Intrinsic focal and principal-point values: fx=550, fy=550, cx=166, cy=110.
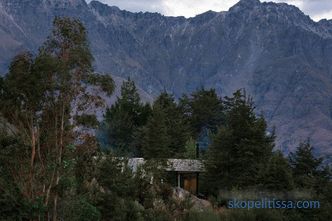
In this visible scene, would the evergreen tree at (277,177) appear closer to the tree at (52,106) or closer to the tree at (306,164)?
the tree at (306,164)

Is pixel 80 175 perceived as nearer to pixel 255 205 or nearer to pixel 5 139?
pixel 5 139

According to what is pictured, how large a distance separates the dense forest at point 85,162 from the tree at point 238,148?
0.06 meters

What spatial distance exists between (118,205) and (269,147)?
13.6 metres

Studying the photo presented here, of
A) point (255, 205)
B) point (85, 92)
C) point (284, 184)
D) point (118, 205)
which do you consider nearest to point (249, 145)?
point (284, 184)

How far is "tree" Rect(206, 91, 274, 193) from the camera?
31.4 m

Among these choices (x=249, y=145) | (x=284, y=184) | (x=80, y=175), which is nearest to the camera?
(x=80, y=175)

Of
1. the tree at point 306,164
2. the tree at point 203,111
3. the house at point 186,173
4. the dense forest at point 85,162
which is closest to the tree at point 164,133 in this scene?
the tree at point 203,111

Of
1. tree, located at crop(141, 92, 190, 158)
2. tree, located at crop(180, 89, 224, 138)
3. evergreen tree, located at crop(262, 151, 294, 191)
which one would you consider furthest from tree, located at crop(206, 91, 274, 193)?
tree, located at crop(180, 89, 224, 138)

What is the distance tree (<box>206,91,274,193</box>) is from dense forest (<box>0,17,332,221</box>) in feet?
0.19

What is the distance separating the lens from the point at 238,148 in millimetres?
31719

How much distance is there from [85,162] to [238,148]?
13720 millimetres

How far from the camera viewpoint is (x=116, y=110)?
59719 millimetres

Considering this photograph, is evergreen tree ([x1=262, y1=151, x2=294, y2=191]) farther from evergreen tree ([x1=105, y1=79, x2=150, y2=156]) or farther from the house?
evergreen tree ([x1=105, y1=79, x2=150, y2=156])

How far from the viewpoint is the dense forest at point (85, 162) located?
670 inches
